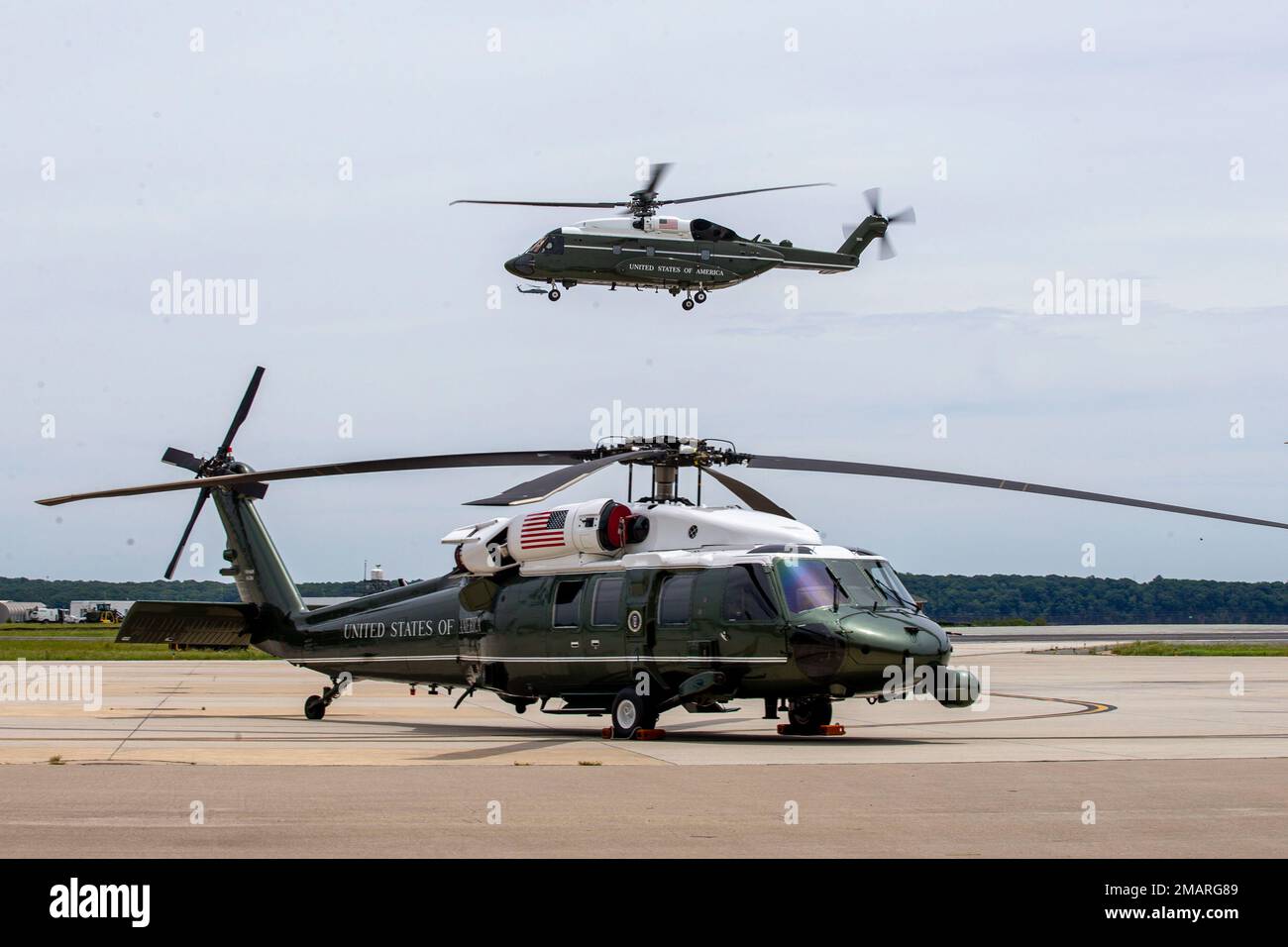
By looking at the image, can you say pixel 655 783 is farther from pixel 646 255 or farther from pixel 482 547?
pixel 646 255

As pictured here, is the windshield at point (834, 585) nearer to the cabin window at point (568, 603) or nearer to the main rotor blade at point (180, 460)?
the cabin window at point (568, 603)

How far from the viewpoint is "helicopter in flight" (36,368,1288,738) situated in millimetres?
17859

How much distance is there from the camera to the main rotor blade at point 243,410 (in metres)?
24.1

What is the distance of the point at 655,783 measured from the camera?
13344mm

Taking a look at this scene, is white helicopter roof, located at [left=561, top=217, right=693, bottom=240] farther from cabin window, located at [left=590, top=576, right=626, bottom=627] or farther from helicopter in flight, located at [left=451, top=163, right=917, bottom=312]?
cabin window, located at [left=590, top=576, right=626, bottom=627]

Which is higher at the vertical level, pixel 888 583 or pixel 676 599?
pixel 888 583

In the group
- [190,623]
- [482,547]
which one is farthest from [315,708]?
[482,547]

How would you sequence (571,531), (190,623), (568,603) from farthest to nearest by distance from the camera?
(190,623), (568,603), (571,531)

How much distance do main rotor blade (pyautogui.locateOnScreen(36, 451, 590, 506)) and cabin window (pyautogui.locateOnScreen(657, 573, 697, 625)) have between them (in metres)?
Result: 2.01

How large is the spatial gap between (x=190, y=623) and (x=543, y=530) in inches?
265

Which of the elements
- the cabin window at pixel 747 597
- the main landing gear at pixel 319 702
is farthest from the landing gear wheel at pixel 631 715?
the main landing gear at pixel 319 702

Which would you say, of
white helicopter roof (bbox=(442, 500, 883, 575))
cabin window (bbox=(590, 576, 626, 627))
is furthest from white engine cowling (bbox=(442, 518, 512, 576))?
cabin window (bbox=(590, 576, 626, 627))
